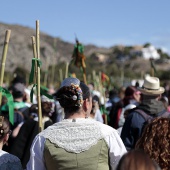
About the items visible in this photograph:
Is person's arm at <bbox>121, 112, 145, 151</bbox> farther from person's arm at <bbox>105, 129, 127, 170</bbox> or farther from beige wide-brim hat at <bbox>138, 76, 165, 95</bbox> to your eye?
person's arm at <bbox>105, 129, 127, 170</bbox>

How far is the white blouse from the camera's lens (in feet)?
11.4

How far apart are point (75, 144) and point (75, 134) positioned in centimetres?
8

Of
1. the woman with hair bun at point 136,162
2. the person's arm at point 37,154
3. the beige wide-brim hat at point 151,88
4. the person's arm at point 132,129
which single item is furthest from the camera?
the beige wide-brim hat at point 151,88

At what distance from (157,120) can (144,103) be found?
1853 millimetres

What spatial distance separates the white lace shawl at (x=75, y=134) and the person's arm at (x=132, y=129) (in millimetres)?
1499

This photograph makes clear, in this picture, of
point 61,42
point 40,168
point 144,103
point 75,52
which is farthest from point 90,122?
point 61,42

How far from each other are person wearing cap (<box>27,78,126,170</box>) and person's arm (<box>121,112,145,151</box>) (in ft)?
4.78

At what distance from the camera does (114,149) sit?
11.4 feet

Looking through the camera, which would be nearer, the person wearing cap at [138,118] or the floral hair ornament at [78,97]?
the floral hair ornament at [78,97]

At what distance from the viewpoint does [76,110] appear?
3.61 meters

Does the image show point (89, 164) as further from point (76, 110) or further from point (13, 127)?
point (13, 127)

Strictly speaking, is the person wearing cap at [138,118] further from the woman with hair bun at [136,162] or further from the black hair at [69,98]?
the woman with hair bun at [136,162]

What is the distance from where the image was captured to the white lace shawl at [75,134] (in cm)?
348

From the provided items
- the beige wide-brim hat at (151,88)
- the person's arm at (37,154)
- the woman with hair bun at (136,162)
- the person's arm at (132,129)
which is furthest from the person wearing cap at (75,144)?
the beige wide-brim hat at (151,88)
